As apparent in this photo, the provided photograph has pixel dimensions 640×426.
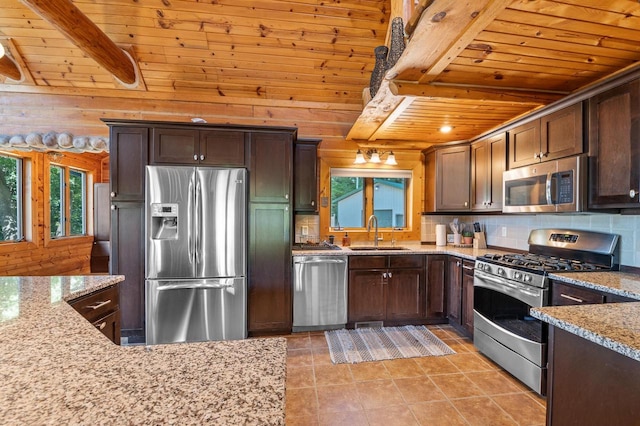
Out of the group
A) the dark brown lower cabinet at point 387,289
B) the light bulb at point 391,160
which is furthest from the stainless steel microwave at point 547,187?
the light bulb at point 391,160

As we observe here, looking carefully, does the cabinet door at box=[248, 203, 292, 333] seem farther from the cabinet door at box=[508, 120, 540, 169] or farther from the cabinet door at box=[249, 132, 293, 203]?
the cabinet door at box=[508, 120, 540, 169]

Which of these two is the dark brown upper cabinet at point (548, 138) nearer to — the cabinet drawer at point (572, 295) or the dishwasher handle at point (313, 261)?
the cabinet drawer at point (572, 295)

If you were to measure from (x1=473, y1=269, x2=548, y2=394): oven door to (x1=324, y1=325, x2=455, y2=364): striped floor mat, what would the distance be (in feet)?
1.37

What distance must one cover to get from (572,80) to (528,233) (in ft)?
4.84

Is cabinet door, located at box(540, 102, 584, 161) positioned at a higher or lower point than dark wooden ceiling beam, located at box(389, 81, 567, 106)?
lower

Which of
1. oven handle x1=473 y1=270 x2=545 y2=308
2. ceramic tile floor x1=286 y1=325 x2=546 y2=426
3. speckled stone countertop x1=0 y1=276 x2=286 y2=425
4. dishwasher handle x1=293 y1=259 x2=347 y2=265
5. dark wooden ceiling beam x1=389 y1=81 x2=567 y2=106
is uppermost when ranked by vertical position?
dark wooden ceiling beam x1=389 y1=81 x2=567 y2=106

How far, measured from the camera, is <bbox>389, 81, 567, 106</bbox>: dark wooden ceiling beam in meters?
2.35

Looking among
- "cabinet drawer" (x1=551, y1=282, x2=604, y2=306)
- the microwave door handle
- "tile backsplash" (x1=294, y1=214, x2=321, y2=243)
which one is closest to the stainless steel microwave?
the microwave door handle

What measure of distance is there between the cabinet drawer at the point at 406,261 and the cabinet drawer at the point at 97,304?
8.37ft

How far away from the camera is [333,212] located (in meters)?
4.04

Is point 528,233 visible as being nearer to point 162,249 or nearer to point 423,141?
point 423,141

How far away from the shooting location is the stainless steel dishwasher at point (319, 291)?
3.19 metres

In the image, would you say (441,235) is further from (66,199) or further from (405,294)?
(66,199)

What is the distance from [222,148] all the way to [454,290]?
290cm
